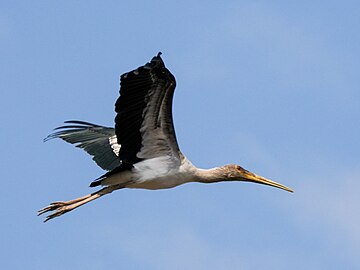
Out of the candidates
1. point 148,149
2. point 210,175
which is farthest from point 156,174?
point 210,175

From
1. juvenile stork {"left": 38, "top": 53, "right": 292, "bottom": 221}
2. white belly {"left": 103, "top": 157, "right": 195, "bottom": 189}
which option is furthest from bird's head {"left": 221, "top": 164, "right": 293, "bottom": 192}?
white belly {"left": 103, "top": 157, "right": 195, "bottom": 189}

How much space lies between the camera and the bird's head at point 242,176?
22.4m

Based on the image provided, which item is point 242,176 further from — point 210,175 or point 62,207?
point 62,207

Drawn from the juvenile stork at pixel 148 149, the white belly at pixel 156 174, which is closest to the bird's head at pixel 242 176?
the juvenile stork at pixel 148 149

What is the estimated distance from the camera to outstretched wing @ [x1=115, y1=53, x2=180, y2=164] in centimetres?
1902

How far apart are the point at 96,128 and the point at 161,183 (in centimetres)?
520

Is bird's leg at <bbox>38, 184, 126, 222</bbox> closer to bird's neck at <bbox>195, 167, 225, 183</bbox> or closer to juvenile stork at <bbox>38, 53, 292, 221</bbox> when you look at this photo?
juvenile stork at <bbox>38, 53, 292, 221</bbox>

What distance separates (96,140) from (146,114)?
199 inches

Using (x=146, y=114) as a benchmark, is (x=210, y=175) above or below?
below

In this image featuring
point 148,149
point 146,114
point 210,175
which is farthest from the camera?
point 210,175

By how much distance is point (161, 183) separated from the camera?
21109 mm

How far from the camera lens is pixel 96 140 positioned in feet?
81.5

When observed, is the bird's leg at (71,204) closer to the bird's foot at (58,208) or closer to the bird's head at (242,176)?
the bird's foot at (58,208)

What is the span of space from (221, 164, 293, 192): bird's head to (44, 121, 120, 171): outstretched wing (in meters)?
2.47
